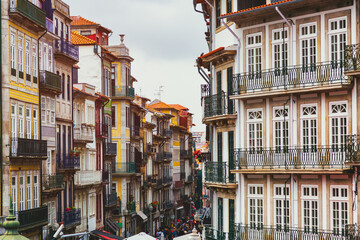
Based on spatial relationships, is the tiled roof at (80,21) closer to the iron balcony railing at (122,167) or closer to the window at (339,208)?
the iron balcony railing at (122,167)

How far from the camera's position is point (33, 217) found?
45.1 metres

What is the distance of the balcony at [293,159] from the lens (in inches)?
1320

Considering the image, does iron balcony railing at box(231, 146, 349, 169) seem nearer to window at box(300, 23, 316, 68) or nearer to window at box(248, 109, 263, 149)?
window at box(248, 109, 263, 149)

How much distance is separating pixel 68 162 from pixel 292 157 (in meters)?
24.2

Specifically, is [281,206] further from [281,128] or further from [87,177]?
[87,177]

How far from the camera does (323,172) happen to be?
110ft

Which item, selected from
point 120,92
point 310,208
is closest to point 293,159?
point 310,208

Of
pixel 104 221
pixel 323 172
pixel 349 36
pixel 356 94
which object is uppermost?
pixel 349 36

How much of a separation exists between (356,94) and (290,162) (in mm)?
4050

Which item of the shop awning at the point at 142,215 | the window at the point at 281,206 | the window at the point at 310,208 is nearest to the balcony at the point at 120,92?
the shop awning at the point at 142,215

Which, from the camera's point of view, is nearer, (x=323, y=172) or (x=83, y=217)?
(x=323, y=172)

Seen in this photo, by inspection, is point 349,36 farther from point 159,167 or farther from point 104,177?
point 159,167

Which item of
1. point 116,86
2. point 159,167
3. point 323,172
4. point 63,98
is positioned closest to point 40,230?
point 63,98

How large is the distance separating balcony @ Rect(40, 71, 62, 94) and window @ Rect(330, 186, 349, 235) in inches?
817
